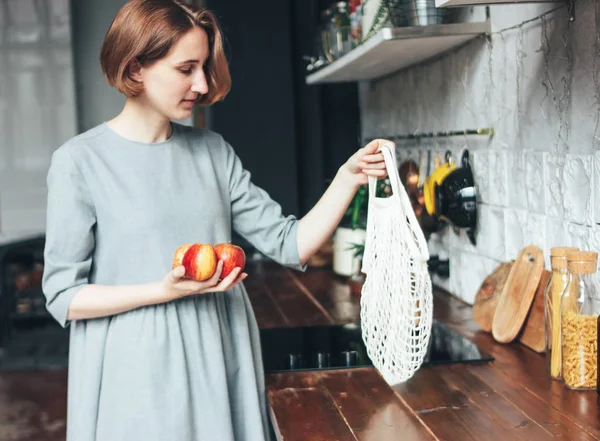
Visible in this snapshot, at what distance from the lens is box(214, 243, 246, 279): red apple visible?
1218 mm

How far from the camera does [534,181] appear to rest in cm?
170

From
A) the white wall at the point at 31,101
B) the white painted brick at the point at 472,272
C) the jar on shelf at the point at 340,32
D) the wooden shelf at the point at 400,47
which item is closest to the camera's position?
the wooden shelf at the point at 400,47

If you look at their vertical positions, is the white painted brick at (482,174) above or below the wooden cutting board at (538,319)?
above

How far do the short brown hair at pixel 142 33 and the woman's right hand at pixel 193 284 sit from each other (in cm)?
32

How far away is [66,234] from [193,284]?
0.22 m

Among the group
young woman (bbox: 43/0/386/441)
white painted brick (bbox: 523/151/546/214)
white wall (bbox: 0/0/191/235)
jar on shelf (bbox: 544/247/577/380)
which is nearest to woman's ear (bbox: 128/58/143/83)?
young woman (bbox: 43/0/386/441)

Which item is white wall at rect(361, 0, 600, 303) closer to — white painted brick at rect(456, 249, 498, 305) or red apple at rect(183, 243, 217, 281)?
white painted brick at rect(456, 249, 498, 305)

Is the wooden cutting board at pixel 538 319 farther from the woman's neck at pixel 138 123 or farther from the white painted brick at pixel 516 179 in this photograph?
the woman's neck at pixel 138 123

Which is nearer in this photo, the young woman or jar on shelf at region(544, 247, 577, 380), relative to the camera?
the young woman

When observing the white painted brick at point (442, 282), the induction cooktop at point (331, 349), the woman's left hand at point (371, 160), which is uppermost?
the woman's left hand at point (371, 160)

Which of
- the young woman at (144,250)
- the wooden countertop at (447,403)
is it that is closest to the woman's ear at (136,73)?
the young woman at (144,250)

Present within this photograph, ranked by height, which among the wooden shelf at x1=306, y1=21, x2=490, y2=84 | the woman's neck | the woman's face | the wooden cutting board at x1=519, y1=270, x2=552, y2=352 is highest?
the wooden shelf at x1=306, y1=21, x2=490, y2=84

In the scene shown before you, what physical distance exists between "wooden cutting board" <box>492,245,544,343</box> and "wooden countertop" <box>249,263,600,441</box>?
0.04 m

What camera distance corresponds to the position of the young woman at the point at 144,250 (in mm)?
1232
